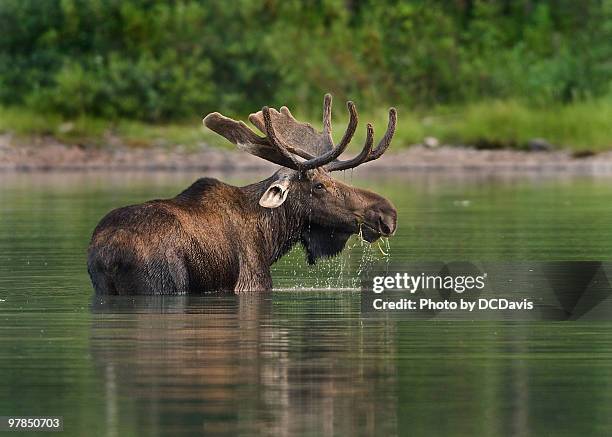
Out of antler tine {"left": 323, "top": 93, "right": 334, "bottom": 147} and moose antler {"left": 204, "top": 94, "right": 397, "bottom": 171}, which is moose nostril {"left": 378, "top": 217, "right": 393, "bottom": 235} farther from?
antler tine {"left": 323, "top": 93, "right": 334, "bottom": 147}

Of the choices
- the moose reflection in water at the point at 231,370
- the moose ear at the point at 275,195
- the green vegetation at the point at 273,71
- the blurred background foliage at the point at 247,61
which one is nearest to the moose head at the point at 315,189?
the moose ear at the point at 275,195

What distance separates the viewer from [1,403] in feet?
30.6

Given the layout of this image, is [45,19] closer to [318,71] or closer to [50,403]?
[318,71]

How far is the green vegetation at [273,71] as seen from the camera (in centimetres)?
3891

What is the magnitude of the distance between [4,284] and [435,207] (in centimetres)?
1096

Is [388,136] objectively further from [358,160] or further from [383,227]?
[383,227]

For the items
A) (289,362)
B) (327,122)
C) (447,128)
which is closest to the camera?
(289,362)

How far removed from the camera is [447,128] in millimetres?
38719

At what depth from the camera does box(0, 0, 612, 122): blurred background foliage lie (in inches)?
1558

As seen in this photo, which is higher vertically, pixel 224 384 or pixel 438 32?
pixel 438 32

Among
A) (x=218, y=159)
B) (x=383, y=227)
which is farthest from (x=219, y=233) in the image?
(x=218, y=159)

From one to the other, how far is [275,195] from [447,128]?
24822 millimetres

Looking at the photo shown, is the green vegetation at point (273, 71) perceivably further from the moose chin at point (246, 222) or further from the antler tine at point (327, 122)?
the moose chin at point (246, 222)

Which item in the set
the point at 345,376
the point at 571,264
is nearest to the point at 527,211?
the point at 571,264
